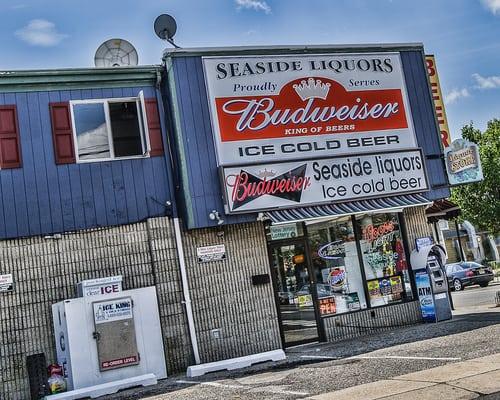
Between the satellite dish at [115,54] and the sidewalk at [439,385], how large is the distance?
883cm

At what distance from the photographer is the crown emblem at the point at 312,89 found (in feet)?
44.5

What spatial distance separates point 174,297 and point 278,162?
3541mm

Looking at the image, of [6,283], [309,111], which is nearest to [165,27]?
[309,111]

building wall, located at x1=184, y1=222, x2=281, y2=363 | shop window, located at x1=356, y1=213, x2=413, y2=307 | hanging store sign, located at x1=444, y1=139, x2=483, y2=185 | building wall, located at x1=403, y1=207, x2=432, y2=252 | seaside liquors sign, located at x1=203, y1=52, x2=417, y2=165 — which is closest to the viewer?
building wall, located at x1=184, y1=222, x2=281, y2=363

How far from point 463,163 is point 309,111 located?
4040 mm

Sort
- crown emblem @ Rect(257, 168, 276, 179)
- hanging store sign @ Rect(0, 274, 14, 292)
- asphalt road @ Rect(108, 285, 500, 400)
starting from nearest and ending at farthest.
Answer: asphalt road @ Rect(108, 285, 500, 400) → hanging store sign @ Rect(0, 274, 14, 292) → crown emblem @ Rect(257, 168, 276, 179)

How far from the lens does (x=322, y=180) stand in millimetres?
13148

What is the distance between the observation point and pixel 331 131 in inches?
535

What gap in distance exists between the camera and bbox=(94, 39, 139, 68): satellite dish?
13.3 m

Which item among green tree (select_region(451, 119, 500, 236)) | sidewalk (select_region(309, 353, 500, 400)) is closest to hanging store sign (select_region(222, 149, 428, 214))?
sidewalk (select_region(309, 353, 500, 400))

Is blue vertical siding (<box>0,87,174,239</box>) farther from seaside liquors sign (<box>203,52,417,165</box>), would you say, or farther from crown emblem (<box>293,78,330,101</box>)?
crown emblem (<box>293,78,330,101</box>)

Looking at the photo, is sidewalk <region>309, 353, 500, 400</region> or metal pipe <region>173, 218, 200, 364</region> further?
metal pipe <region>173, 218, 200, 364</region>

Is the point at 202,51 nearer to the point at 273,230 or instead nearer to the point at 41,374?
the point at 273,230

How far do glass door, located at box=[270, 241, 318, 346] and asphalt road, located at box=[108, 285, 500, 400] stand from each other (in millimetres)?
670
